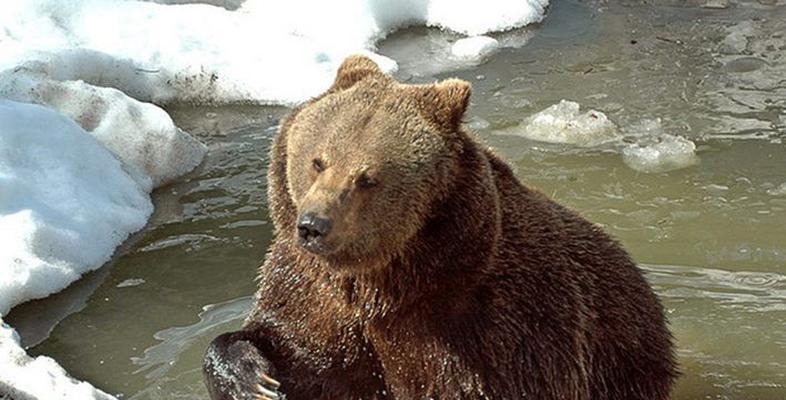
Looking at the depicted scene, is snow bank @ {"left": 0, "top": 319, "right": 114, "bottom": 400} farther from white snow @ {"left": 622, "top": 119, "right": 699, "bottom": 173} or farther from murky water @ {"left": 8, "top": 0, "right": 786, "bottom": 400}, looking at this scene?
white snow @ {"left": 622, "top": 119, "right": 699, "bottom": 173}

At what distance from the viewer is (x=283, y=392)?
475 cm

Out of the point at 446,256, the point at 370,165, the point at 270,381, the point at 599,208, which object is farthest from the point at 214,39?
the point at 370,165

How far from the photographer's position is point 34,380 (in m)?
5.41

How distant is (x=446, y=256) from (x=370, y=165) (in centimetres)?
48

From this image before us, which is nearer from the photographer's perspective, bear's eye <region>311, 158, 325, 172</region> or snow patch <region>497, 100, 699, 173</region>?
bear's eye <region>311, 158, 325, 172</region>

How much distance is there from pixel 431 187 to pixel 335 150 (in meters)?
0.34

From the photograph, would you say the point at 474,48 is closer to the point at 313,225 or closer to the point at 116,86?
the point at 116,86

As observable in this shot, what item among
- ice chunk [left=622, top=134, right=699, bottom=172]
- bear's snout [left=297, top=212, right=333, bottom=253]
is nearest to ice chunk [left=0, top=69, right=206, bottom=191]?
ice chunk [left=622, top=134, right=699, bottom=172]

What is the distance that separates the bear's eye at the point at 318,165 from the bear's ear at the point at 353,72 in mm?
515

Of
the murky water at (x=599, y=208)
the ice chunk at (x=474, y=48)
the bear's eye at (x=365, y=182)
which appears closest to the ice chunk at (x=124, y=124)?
the murky water at (x=599, y=208)

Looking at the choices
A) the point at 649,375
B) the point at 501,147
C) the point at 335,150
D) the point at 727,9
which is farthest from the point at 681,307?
the point at 727,9

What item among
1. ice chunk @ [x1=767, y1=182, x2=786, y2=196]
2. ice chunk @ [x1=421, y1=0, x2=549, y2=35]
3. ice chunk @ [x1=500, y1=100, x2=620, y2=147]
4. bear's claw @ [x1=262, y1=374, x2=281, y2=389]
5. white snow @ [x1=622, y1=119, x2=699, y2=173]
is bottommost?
ice chunk @ [x1=421, y1=0, x2=549, y2=35]

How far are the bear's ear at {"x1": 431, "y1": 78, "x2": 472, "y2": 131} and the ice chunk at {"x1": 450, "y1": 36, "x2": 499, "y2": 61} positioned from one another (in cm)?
650

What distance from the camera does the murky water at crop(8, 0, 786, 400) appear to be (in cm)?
618
